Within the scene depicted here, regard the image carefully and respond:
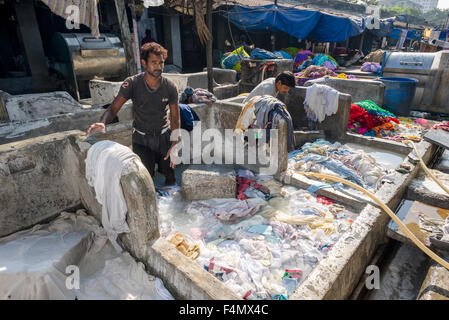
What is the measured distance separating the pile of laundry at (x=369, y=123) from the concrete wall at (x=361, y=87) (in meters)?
1.18

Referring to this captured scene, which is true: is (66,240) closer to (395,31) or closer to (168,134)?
(168,134)

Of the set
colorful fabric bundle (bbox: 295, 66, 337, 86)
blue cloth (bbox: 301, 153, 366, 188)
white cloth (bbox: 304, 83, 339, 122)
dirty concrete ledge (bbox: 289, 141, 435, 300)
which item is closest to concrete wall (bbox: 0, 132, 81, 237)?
dirty concrete ledge (bbox: 289, 141, 435, 300)

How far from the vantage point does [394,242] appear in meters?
3.47

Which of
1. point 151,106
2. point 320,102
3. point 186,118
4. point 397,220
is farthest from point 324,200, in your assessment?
point 320,102

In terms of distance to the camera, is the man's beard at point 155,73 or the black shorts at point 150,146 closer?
the man's beard at point 155,73

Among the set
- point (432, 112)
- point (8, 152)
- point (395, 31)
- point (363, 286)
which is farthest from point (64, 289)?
Answer: point (395, 31)

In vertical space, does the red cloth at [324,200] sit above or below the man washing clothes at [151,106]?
below

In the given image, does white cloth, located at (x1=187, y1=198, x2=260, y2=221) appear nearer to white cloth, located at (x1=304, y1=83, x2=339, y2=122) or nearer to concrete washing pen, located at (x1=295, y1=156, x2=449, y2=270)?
concrete washing pen, located at (x1=295, y1=156, x2=449, y2=270)

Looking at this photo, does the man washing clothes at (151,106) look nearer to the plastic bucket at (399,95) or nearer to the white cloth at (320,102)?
the white cloth at (320,102)

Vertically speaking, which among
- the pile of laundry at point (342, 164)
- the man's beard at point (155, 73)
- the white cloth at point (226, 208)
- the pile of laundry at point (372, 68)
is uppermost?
the man's beard at point (155, 73)

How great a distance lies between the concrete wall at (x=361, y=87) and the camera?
7926 mm

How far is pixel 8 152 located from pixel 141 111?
1543 millimetres

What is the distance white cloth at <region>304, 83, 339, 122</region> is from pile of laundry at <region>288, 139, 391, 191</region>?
96 cm

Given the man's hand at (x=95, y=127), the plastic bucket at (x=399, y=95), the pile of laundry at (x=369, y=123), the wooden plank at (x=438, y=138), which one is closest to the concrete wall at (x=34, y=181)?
the man's hand at (x=95, y=127)
